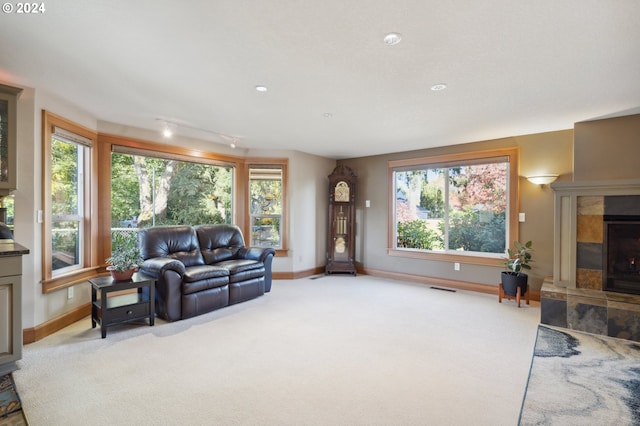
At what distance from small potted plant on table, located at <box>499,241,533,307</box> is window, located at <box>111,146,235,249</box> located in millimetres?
4454

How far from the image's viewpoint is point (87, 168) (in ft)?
12.5

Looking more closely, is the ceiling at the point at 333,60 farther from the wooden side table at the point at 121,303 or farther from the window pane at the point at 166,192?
the wooden side table at the point at 121,303

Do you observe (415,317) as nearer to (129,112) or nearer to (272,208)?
(272,208)

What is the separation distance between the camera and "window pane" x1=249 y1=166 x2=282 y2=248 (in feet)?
18.8

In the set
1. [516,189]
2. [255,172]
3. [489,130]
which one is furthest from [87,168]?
[516,189]

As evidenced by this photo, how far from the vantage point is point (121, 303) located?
3.34 meters

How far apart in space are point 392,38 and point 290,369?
253 centimetres

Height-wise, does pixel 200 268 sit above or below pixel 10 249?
below

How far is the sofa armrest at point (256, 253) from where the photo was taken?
4617mm

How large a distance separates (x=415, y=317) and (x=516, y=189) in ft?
8.26

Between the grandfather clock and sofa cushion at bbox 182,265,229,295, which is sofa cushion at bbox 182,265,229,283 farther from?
the grandfather clock

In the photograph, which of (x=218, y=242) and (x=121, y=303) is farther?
(x=218, y=242)

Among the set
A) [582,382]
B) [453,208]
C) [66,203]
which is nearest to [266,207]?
[66,203]

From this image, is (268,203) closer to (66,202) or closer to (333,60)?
(66,202)
